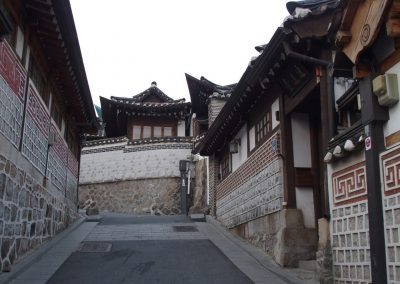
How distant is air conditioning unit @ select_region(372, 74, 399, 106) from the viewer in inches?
247

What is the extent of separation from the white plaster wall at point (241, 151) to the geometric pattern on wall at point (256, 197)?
850 millimetres

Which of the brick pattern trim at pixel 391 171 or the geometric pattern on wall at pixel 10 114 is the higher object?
the geometric pattern on wall at pixel 10 114

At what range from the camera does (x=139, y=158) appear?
3216 centimetres

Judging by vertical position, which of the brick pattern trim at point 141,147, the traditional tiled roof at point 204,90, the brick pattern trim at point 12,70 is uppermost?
the traditional tiled roof at point 204,90

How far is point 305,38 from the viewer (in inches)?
365

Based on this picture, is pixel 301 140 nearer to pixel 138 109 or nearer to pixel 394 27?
pixel 394 27

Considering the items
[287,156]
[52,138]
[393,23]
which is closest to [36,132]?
[52,138]

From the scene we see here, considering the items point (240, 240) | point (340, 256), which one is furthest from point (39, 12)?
point (240, 240)

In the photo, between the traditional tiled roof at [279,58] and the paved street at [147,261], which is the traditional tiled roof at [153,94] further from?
the traditional tiled roof at [279,58]

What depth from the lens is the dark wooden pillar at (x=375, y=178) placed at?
630cm

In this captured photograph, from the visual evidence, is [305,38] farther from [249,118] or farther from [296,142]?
[249,118]

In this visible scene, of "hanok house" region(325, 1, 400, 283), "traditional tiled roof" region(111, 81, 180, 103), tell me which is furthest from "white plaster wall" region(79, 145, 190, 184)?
"hanok house" region(325, 1, 400, 283)

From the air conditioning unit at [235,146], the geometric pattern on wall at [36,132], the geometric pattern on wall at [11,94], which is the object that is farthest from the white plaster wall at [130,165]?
the geometric pattern on wall at [11,94]

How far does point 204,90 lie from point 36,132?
1363 cm
